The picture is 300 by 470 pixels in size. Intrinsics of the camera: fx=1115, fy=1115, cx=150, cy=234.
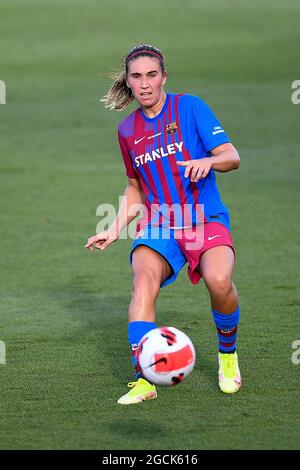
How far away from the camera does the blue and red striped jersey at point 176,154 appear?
23.0ft

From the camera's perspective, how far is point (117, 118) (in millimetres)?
20969

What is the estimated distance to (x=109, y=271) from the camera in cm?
1076

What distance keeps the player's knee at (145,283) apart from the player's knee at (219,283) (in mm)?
318

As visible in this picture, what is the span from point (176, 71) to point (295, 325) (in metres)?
17.9

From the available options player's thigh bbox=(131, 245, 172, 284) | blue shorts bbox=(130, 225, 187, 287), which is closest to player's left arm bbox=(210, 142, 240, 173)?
blue shorts bbox=(130, 225, 187, 287)

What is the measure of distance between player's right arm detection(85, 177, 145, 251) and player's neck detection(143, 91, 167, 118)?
476 millimetres

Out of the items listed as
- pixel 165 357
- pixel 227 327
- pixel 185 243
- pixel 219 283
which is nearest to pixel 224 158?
pixel 185 243

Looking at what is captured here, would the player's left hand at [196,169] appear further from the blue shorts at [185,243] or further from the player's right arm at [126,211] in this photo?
the player's right arm at [126,211]

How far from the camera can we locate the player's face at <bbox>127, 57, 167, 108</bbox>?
6.89 m

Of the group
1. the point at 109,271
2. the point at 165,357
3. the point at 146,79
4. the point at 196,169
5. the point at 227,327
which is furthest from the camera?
the point at 109,271

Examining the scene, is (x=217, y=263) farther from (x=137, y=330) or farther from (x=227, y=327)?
(x=137, y=330)

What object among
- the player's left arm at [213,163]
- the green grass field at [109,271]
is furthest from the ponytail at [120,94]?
the green grass field at [109,271]

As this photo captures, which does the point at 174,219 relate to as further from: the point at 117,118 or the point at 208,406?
the point at 117,118

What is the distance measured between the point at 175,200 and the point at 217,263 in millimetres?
533
